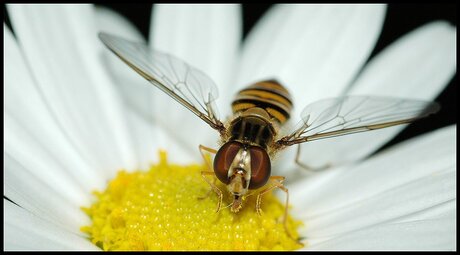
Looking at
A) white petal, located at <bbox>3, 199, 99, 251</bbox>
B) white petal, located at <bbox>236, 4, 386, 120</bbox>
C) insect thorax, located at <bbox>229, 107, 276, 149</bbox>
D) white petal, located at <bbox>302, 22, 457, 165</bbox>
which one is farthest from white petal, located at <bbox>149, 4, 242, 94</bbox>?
white petal, located at <bbox>3, 199, 99, 251</bbox>

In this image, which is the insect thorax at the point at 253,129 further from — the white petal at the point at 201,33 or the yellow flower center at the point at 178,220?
the white petal at the point at 201,33

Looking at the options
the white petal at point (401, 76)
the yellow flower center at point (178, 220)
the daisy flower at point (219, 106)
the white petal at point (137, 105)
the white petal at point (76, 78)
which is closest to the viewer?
the yellow flower center at point (178, 220)

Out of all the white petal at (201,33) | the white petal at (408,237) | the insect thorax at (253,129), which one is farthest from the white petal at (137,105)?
the white petal at (408,237)

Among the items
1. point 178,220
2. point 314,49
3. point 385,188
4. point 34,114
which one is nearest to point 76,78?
point 34,114

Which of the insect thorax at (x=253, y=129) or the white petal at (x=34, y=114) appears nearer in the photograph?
the insect thorax at (x=253, y=129)

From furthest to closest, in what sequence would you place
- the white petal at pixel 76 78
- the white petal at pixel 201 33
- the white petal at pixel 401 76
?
1. the white petal at pixel 201 33
2. the white petal at pixel 401 76
3. the white petal at pixel 76 78

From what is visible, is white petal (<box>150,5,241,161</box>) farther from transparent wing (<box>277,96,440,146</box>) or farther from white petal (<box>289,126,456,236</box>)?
transparent wing (<box>277,96,440,146</box>)

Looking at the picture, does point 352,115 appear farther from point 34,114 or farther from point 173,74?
point 34,114
